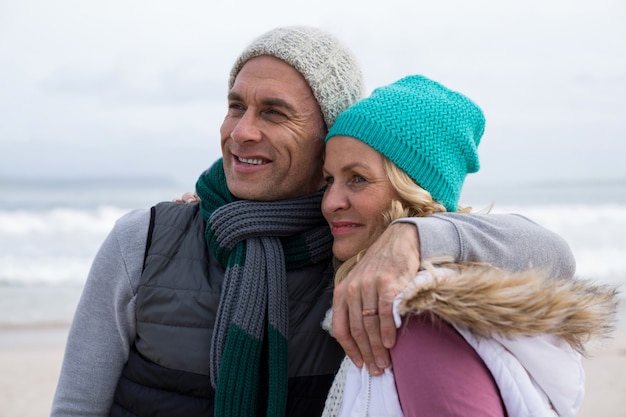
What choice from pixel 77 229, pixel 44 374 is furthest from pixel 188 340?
pixel 77 229

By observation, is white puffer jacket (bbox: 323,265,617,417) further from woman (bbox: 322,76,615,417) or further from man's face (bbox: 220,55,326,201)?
man's face (bbox: 220,55,326,201)

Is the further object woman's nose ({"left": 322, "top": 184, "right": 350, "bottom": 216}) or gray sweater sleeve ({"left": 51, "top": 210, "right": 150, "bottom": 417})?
gray sweater sleeve ({"left": 51, "top": 210, "right": 150, "bottom": 417})

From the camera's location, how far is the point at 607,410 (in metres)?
5.89

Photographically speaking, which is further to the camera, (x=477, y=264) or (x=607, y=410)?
(x=607, y=410)

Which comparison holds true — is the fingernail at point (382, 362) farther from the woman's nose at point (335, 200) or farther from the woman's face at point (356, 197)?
the woman's nose at point (335, 200)

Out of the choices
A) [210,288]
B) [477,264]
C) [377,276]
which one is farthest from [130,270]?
[477,264]

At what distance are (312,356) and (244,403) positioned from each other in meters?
0.28

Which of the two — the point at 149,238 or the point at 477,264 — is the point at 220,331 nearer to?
the point at 149,238

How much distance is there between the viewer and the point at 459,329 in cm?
166

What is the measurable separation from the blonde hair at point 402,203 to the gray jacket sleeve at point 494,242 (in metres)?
0.11

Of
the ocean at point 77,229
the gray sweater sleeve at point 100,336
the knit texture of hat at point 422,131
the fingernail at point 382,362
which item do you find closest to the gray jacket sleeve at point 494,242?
the knit texture of hat at point 422,131

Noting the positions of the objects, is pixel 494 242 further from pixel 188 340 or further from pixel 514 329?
pixel 188 340

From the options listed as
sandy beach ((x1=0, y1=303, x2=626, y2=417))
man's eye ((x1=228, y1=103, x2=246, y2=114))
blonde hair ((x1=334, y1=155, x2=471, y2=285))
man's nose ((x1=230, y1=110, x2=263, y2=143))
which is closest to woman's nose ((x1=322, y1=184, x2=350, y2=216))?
blonde hair ((x1=334, y1=155, x2=471, y2=285))

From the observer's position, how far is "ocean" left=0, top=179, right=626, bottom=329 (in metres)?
10.3
